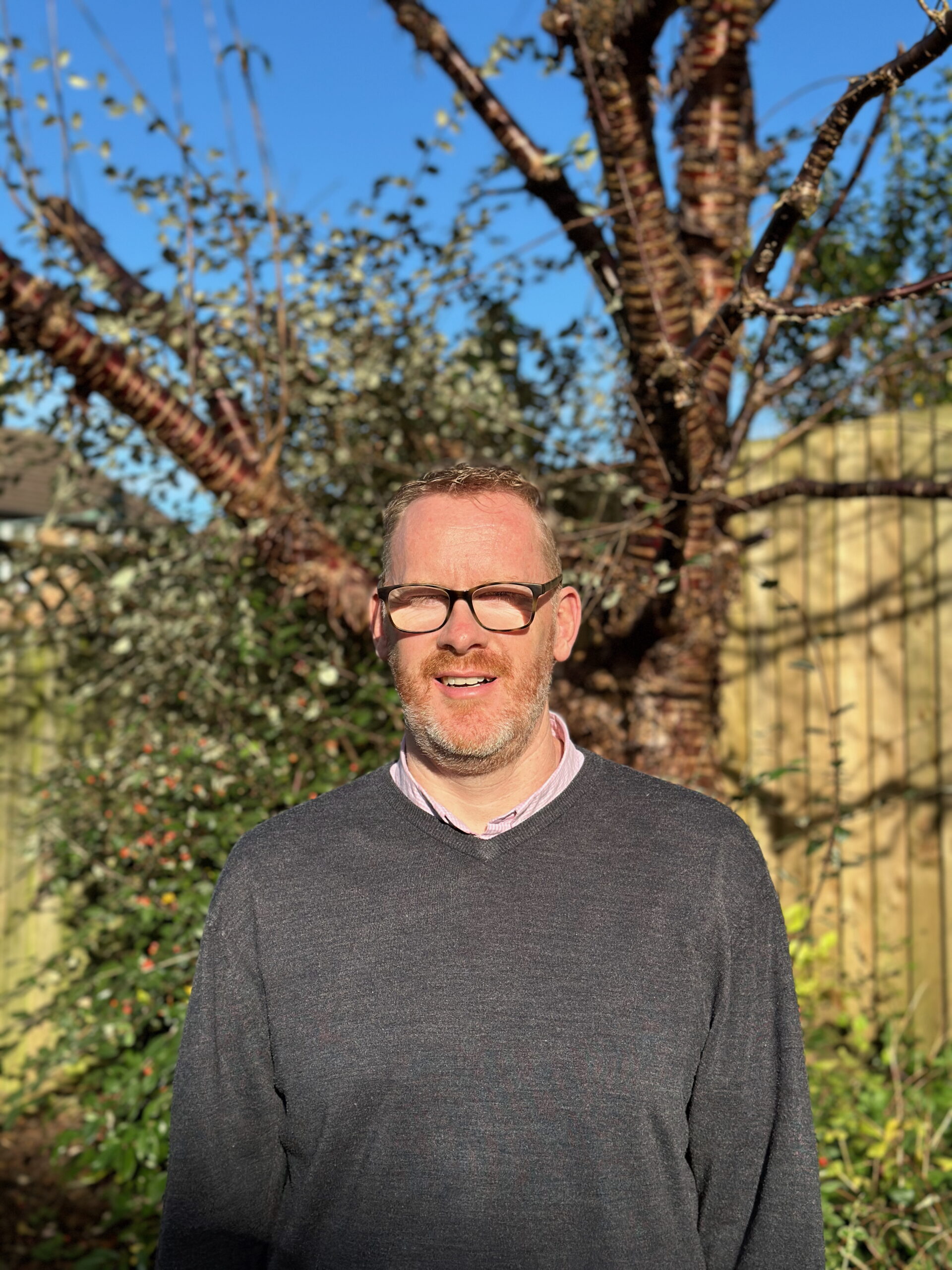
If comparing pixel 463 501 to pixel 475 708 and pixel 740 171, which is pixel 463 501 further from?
pixel 740 171

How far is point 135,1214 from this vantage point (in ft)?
9.04

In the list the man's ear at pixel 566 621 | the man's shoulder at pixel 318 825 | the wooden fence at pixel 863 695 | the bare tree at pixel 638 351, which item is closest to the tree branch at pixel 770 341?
the bare tree at pixel 638 351

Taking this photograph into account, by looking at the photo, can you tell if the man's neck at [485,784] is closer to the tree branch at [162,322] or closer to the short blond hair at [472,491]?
the short blond hair at [472,491]

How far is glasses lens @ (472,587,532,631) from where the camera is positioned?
1487 mm

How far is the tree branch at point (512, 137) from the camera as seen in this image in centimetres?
289

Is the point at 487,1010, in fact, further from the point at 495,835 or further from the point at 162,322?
the point at 162,322

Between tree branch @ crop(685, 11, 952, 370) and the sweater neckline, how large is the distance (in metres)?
0.93

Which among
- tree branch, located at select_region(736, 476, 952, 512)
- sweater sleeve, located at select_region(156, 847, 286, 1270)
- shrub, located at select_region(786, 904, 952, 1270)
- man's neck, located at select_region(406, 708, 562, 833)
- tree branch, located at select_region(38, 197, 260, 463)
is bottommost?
shrub, located at select_region(786, 904, 952, 1270)

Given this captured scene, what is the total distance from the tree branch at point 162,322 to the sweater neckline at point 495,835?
2021mm

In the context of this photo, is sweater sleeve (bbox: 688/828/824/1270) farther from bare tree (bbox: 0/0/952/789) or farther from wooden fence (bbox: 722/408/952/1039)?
wooden fence (bbox: 722/408/952/1039)

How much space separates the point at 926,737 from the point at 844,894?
59 cm

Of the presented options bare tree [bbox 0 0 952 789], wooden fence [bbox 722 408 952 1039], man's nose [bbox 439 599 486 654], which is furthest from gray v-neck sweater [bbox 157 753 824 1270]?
wooden fence [bbox 722 408 952 1039]

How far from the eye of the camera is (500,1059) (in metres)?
1.29

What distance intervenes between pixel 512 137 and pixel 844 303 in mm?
1411
